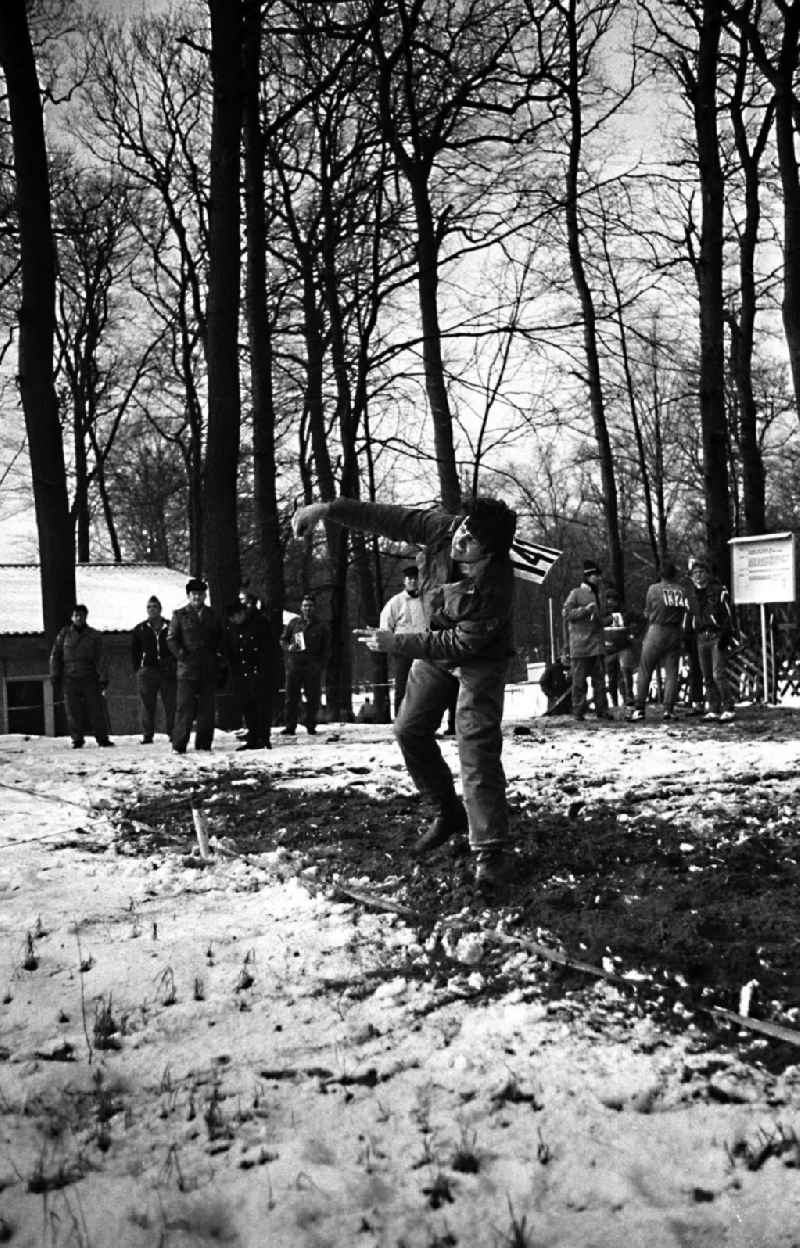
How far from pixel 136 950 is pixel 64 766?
7153 mm

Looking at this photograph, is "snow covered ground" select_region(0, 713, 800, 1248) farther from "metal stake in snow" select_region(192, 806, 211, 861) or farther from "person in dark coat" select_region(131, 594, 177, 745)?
"person in dark coat" select_region(131, 594, 177, 745)

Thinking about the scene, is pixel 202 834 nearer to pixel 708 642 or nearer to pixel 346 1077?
pixel 346 1077

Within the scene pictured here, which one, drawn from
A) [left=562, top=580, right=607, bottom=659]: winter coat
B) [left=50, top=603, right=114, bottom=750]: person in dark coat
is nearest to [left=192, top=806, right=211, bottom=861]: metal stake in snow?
[left=50, top=603, right=114, bottom=750]: person in dark coat

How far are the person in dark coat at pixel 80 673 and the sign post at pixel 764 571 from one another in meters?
9.45

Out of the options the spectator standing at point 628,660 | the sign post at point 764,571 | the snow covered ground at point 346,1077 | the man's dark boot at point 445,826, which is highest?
the sign post at point 764,571

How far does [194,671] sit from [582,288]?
1458 centimetres

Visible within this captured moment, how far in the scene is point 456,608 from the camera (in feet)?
18.2

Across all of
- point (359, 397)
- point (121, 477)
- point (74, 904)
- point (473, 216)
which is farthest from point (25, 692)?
point (74, 904)

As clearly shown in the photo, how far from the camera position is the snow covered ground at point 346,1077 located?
2.65 meters

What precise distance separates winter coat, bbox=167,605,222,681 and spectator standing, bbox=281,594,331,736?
303 cm

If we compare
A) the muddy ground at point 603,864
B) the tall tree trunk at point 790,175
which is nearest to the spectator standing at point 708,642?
the tall tree trunk at point 790,175

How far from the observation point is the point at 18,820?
25.5 ft

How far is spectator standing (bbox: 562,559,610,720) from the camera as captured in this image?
14.7 m

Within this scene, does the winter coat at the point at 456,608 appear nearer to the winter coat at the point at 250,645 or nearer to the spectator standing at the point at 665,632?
the winter coat at the point at 250,645
